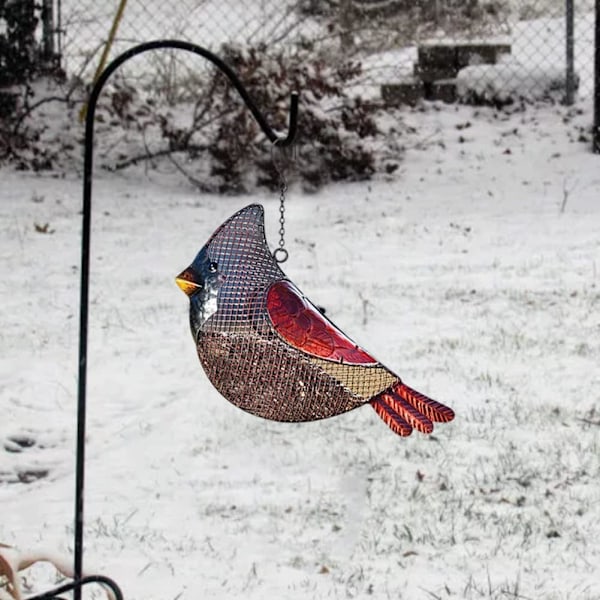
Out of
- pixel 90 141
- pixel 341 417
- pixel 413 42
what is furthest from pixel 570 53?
pixel 90 141

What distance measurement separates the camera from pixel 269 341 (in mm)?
2070

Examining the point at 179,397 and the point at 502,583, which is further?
the point at 179,397

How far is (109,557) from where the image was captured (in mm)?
3783

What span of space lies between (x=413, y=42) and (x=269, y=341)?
10041 millimetres

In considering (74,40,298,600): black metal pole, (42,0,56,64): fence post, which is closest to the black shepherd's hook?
(74,40,298,600): black metal pole

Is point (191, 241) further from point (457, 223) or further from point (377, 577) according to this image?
point (377, 577)

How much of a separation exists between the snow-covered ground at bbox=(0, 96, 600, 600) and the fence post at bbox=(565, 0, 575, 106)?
5.01 feet

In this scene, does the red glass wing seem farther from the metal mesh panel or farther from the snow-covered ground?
the snow-covered ground

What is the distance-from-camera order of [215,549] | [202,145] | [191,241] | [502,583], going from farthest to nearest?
[202,145], [191,241], [215,549], [502,583]

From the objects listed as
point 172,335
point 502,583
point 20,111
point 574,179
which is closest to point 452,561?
point 502,583

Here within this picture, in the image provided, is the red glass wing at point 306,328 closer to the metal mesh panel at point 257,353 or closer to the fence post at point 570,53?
the metal mesh panel at point 257,353

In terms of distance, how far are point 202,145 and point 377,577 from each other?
6.35 meters

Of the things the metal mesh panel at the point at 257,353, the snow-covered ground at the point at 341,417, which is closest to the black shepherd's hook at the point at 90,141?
the metal mesh panel at the point at 257,353

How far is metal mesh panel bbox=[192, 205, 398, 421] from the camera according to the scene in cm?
204
